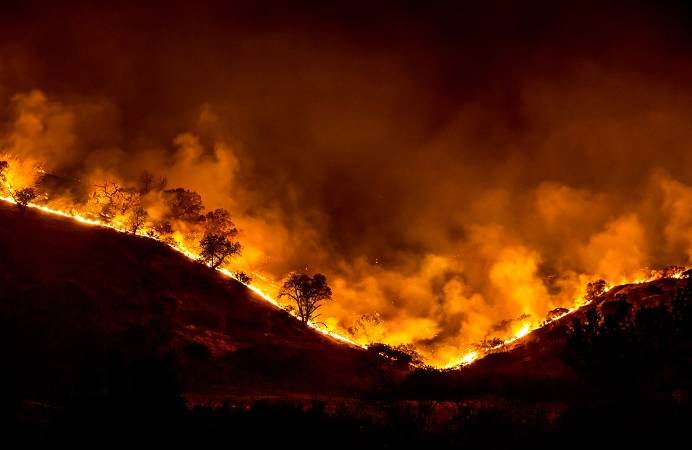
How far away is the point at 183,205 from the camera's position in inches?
2354

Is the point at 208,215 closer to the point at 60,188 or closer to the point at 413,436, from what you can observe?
the point at 60,188

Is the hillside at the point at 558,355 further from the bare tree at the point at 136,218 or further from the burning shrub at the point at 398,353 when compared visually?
the bare tree at the point at 136,218

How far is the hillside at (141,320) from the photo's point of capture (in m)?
21.1

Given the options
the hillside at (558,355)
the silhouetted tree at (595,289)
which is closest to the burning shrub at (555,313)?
the silhouetted tree at (595,289)

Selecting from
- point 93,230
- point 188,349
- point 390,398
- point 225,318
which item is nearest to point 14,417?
point 390,398

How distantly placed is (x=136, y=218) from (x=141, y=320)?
82.1 feet

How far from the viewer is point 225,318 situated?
39.9 meters

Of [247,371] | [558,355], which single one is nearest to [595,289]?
[558,355]

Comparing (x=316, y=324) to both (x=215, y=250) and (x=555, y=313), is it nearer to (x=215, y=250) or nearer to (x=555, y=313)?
(x=215, y=250)

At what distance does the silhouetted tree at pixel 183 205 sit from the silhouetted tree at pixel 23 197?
1499 centimetres

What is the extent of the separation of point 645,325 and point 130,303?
30997 millimetres

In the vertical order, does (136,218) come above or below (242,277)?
above

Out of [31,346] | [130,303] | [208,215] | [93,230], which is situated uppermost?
[208,215]

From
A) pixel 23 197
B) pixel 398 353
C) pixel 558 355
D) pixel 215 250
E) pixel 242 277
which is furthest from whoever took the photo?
pixel 215 250
